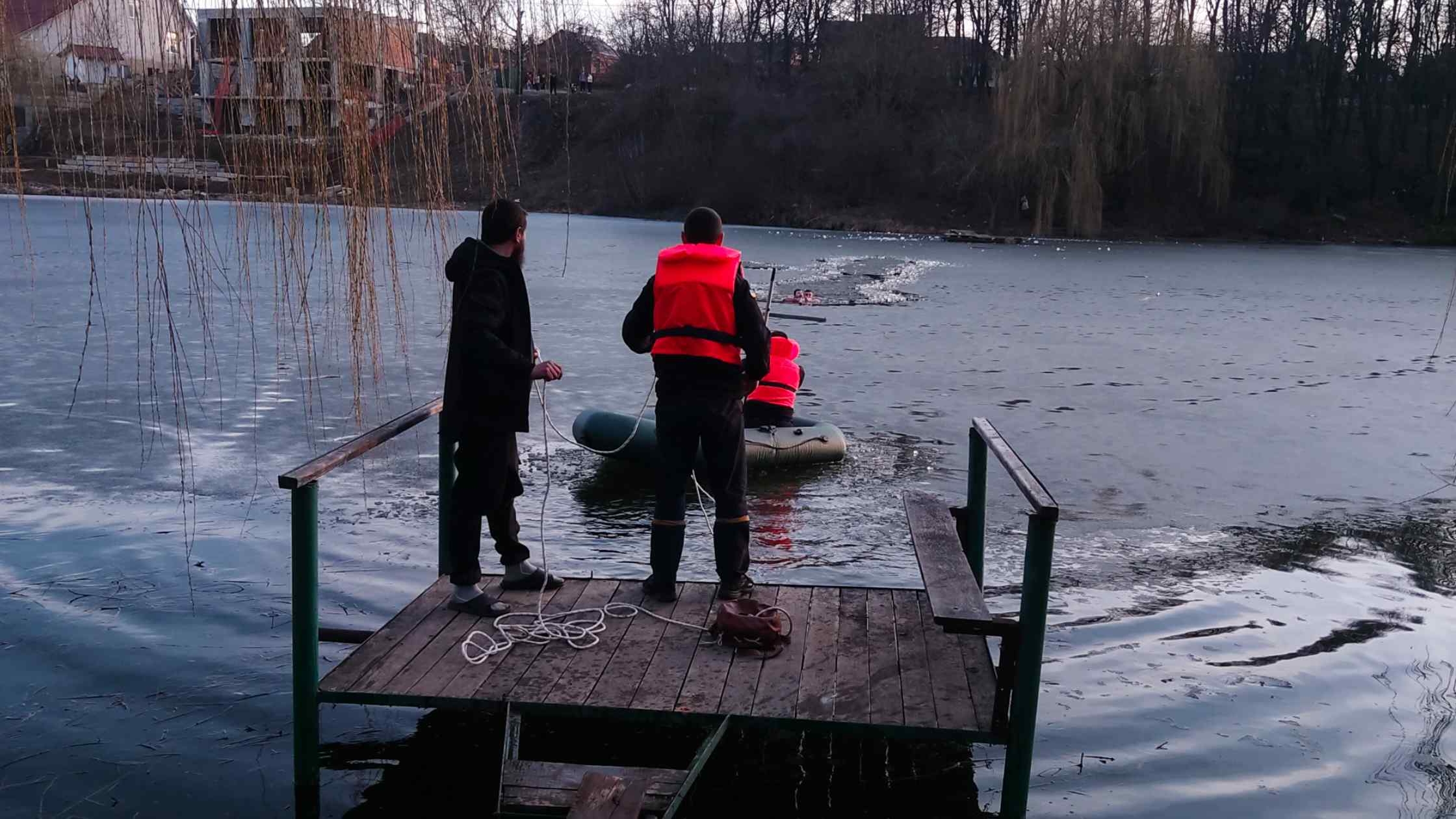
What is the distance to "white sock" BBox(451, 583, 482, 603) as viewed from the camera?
5047mm

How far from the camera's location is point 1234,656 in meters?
6.53

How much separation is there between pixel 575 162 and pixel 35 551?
228 feet

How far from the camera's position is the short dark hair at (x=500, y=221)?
4660mm

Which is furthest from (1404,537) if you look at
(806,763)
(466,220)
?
(466,220)

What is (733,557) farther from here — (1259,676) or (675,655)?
(1259,676)

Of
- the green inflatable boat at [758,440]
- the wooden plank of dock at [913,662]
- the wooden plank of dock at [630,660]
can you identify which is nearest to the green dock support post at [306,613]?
the wooden plank of dock at [630,660]

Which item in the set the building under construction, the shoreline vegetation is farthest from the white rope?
the shoreline vegetation

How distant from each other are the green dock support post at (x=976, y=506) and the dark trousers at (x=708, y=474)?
1.17 meters

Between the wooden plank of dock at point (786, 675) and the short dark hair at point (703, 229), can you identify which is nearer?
the wooden plank of dock at point (786, 675)

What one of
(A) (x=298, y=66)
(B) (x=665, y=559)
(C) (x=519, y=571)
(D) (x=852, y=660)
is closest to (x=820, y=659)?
(D) (x=852, y=660)

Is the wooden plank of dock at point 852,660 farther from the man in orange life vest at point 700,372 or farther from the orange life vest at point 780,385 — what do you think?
the orange life vest at point 780,385

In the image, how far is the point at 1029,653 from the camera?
4.11 metres

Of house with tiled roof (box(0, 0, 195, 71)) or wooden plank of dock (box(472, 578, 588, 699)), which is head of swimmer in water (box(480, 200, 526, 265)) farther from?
house with tiled roof (box(0, 0, 195, 71))

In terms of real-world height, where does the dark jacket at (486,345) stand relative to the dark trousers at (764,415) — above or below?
above
